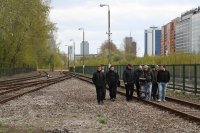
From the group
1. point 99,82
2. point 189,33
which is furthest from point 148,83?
point 189,33

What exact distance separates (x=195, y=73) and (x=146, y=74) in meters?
7.51

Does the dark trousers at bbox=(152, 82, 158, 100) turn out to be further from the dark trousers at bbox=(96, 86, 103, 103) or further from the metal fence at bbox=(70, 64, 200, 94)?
the metal fence at bbox=(70, 64, 200, 94)

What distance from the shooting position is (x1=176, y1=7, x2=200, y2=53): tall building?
159300mm

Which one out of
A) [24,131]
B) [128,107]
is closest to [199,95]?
[128,107]

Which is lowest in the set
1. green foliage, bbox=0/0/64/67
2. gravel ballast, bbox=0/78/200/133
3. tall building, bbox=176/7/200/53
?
gravel ballast, bbox=0/78/200/133

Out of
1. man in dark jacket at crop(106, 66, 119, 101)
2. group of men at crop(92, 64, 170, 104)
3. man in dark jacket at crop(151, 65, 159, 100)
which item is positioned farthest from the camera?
man in dark jacket at crop(106, 66, 119, 101)

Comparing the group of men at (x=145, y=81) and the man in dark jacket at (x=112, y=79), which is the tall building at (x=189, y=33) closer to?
the group of men at (x=145, y=81)

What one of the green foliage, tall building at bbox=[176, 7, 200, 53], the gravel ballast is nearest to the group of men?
the gravel ballast

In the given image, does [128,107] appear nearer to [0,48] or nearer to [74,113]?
[74,113]

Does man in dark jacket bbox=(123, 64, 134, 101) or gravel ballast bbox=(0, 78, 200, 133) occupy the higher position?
man in dark jacket bbox=(123, 64, 134, 101)

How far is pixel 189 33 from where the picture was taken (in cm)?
17062

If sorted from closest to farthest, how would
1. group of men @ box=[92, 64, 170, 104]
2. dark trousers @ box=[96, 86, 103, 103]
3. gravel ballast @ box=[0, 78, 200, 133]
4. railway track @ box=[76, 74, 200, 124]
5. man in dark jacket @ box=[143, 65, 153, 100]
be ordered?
gravel ballast @ box=[0, 78, 200, 133], railway track @ box=[76, 74, 200, 124], dark trousers @ box=[96, 86, 103, 103], group of men @ box=[92, 64, 170, 104], man in dark jacket @ box=[143, 65, 153, 100]

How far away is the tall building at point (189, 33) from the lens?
523ft

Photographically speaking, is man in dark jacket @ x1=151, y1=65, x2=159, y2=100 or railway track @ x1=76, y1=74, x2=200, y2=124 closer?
railway track @ x1=76, y1=74, x2=200, y2=124
